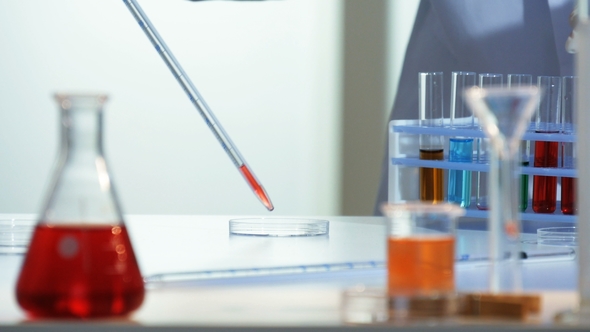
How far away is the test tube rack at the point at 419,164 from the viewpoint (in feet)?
4.28

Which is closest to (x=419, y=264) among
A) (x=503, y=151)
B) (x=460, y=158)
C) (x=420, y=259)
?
(x=420, y=259)

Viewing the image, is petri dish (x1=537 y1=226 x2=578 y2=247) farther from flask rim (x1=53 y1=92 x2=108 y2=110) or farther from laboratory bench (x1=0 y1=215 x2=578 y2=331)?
flask rim (x1=53 y1=92 x2=108 y2=110)

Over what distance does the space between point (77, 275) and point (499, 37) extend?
2.00 meters

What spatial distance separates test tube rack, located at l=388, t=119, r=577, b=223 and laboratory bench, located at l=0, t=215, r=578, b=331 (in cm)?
6

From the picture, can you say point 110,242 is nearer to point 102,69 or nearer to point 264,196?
A: point 264,196

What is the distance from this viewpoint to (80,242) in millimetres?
654

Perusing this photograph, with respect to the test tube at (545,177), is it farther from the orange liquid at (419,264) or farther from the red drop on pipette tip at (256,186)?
the orange liquid at (419,264)

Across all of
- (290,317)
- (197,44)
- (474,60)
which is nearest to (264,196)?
(290,317)

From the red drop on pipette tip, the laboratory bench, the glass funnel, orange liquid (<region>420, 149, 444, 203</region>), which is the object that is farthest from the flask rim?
orange liquid (<region>420, 149, 444, 203</region>)

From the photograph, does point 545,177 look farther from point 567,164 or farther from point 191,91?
point 191,91

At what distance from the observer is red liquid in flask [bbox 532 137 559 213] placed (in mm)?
1363

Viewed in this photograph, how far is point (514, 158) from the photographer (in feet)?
2.17

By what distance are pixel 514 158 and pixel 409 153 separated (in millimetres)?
805

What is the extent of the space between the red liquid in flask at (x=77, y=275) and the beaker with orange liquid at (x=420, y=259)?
0.64ft
